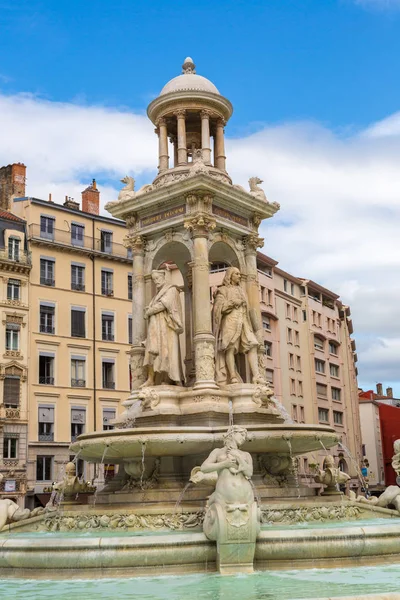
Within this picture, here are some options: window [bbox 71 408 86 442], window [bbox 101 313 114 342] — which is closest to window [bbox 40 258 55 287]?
window [bbox 101 313 114 342]

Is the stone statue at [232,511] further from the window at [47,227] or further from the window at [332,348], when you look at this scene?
the window at [332,348]

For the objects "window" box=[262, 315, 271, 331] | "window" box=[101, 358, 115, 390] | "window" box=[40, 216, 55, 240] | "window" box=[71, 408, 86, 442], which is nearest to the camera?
"window" box=[71, 408, 86, 442]

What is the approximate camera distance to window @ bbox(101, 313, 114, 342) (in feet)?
178

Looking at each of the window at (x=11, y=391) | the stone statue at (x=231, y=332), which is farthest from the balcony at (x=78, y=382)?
the stone statue at (x=231, y=332)

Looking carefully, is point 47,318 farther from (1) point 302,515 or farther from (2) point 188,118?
(1) point 302,515

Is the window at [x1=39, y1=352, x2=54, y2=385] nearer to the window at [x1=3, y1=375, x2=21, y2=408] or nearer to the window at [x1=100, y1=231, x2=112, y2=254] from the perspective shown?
the window at [x1=3, y1=375, x2=21, y2=408]

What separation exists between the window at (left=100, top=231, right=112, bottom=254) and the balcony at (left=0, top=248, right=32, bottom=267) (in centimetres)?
664

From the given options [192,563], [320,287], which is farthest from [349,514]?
[320,287]

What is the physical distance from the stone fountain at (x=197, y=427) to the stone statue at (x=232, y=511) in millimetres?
17

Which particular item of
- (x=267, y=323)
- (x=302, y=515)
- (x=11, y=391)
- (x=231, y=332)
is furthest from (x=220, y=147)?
(x=267, y=323)

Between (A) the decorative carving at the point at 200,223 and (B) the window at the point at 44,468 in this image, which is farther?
(B) the window at the point at 44,468

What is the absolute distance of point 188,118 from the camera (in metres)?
19.7

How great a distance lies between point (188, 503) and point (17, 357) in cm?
3708

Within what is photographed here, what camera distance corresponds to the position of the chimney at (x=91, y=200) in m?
58.3
